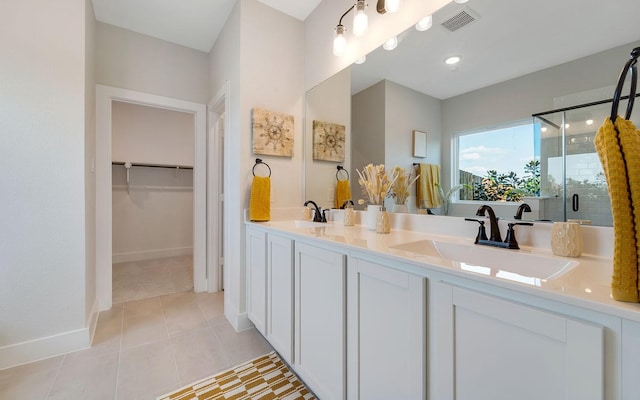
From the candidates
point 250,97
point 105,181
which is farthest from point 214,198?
point 250,97

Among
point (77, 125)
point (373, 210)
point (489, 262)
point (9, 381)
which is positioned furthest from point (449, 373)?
point (77, 125)

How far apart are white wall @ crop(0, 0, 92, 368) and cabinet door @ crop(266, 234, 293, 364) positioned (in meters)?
1.38

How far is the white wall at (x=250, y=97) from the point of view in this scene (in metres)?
2.12

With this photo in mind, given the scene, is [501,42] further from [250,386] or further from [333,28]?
[250,386]

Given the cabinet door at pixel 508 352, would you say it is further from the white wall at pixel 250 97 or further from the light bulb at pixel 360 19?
the white wall at pixel 250 97

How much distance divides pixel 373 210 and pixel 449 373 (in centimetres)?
94

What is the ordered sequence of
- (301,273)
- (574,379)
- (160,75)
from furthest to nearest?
1. (160,75)
2. (301,273)
3. (574,379)

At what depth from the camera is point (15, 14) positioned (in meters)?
1.66

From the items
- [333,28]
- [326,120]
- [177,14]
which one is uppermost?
[177,14]

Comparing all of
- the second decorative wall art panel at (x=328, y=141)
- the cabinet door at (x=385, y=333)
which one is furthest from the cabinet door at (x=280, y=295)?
the second decorative wall art panel at (x=328, y=141)

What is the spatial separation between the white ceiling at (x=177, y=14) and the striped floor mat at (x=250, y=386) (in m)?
2.79

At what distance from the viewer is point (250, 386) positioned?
59.3 inches

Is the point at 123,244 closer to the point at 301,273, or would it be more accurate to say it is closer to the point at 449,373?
the point at 301,273

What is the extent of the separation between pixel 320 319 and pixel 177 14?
281cm
